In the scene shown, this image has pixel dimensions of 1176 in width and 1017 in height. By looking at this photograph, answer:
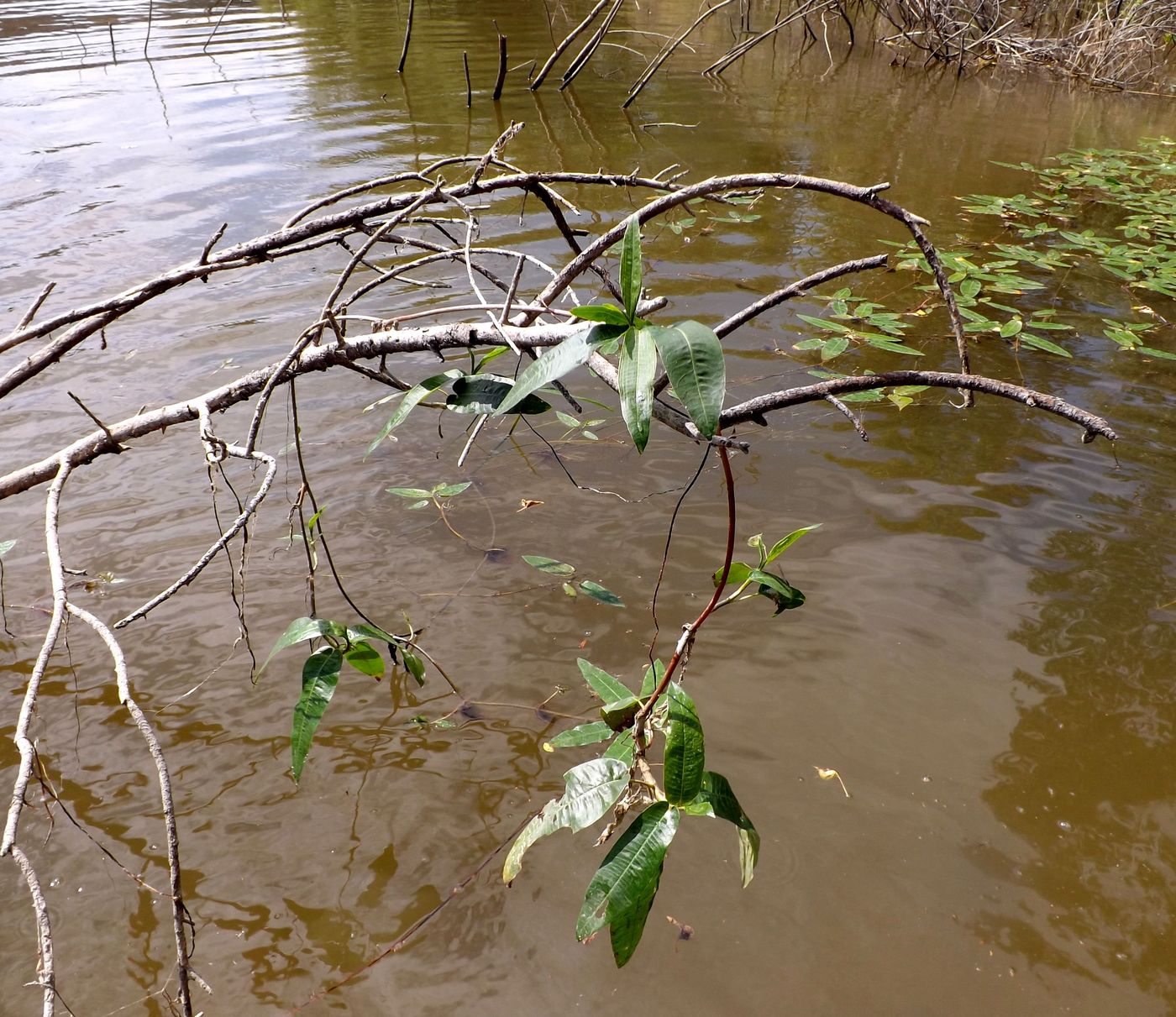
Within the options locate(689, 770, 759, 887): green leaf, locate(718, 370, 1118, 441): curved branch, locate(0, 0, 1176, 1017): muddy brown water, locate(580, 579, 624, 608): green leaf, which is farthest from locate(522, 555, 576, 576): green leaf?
locate(689, 770, 759, 887): green leaf

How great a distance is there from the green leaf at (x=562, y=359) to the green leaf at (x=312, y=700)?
561 millimetres

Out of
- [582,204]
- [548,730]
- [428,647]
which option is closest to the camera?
[548,730]

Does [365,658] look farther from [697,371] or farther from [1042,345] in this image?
[1042,345]

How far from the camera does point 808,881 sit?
175 cm

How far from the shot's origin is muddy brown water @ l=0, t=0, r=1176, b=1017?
1620mm

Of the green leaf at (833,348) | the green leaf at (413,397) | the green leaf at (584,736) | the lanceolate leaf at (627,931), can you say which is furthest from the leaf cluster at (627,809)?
the green leaf at (833,348)

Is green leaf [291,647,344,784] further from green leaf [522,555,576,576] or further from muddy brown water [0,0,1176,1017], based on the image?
green leaf [522,555,576,576]

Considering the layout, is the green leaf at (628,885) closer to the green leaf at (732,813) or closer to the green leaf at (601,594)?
the green leaf at (732,813)

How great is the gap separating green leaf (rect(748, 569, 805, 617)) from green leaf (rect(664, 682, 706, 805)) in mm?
352

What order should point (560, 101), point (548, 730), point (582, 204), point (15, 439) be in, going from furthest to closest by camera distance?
1. point (560, 101)
2. point (582, 204)
3. point (15, 439)
4. point (548, 730)

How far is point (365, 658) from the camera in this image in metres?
1.47

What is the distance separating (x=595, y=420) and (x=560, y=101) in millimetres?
6297

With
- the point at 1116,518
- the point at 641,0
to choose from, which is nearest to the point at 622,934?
the point at 1116,518

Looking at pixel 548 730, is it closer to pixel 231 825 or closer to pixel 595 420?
pixel 231 825
